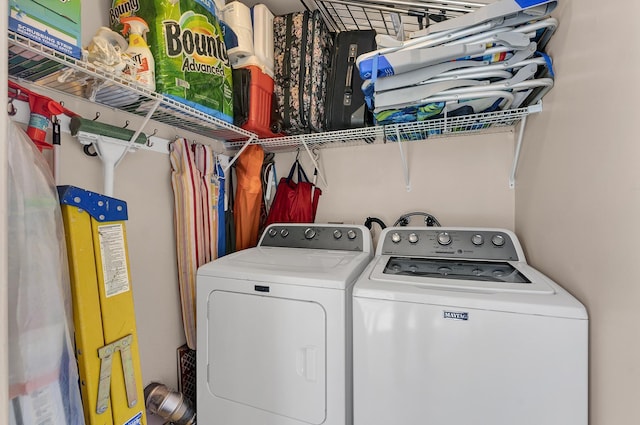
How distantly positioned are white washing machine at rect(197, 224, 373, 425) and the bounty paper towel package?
32.8 inches

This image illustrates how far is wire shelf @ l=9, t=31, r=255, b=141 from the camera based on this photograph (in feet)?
2.81

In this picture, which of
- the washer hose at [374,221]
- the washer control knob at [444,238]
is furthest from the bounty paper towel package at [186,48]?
the washer control knob at [444,238]

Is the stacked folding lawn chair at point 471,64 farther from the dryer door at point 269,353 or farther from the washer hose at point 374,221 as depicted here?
the dryer door at point 269,353

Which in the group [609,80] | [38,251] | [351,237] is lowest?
[351,237]

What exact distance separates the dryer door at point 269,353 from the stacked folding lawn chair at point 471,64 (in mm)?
1029

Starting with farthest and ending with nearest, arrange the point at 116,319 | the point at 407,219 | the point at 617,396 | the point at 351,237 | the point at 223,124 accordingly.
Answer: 1. the point at 407,219
2. the point at 351,237
3. the point at 223,124
4. the point at 116,319
5. the point at 617,396

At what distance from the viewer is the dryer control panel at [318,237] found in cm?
173

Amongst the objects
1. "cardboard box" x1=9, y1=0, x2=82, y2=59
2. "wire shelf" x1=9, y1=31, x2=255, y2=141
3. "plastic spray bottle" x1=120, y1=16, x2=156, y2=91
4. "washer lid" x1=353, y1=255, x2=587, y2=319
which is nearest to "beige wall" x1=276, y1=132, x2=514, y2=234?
"washer lid" x1=353, y1=255, x2=587, y2=319

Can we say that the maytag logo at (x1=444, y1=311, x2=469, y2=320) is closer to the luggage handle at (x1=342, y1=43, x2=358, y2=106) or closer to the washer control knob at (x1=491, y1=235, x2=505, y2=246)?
the washer control knob at (x1=491, y1=235, x2=505, y2=246)

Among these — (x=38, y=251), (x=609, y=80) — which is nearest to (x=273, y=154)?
(x=38, y=251)

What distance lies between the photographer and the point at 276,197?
2.11m

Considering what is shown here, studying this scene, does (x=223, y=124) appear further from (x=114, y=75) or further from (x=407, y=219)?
(x=407, y=219)

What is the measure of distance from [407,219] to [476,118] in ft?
2.33

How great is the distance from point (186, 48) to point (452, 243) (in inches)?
64.5
